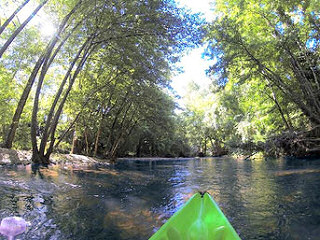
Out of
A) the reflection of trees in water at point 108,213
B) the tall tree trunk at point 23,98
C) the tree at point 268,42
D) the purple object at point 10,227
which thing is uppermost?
the tree at point 268,42

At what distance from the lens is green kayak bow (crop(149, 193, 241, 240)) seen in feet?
4.43

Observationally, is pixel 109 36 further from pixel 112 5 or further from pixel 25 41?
pixel 25 41

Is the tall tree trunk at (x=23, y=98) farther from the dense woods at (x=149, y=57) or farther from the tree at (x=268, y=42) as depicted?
the tree at (x=268, y=42)

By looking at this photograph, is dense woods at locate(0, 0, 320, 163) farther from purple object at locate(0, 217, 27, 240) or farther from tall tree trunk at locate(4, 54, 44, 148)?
purple object at locate(0, 217, 27, 240)

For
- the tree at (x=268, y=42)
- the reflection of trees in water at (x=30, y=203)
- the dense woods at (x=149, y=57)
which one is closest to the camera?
the reflection of trees in water at (x=30, y=203)

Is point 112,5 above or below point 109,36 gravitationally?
above

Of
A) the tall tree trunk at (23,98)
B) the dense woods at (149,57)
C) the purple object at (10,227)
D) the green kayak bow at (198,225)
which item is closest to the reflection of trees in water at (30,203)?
the purple object at (10,227)

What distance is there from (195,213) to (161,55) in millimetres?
9650

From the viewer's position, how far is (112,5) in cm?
763

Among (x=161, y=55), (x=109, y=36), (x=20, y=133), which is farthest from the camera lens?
(x=20, y=133)

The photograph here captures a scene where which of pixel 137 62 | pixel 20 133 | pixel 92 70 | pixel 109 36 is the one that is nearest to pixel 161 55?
pixel 137 62

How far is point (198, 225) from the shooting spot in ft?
4.56

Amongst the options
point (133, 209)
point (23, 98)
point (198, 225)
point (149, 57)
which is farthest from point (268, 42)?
point (23, 98)

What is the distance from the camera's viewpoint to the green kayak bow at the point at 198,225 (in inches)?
53.2
